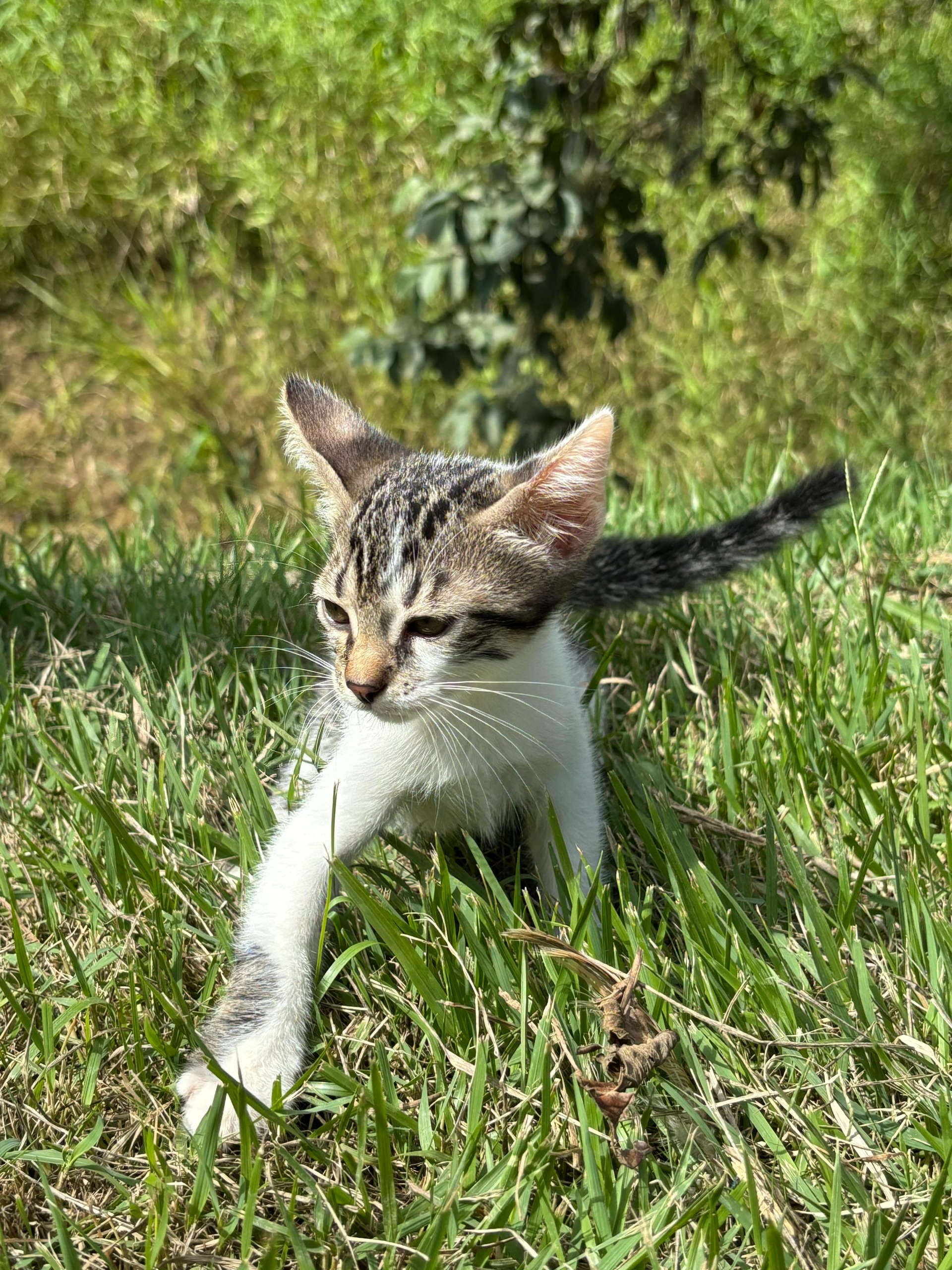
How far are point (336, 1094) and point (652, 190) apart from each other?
5.85 meters

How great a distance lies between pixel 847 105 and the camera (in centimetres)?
625

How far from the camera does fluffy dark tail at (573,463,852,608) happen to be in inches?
98.2

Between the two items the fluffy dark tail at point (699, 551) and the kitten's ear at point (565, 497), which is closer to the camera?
the kitten's ear at point (565, 497)

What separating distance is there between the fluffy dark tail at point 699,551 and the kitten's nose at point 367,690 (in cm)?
79

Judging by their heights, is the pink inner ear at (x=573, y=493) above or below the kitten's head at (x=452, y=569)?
above

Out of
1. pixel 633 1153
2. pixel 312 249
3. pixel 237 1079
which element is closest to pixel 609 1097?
pixel 633 1153

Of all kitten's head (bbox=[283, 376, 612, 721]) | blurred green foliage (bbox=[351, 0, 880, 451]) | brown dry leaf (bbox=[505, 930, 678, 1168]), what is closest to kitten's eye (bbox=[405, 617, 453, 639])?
kitten's head (bbox=[283, 376, 612, 721])

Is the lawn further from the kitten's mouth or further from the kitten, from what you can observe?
the kitten's mouth

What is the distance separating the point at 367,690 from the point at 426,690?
0.10 meters

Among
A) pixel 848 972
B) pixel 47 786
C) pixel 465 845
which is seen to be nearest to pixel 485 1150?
pixel 848 972

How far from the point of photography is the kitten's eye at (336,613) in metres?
2.00

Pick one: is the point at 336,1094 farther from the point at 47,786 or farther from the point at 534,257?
the point at 534,257

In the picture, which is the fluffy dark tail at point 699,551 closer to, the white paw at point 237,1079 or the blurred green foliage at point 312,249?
the white paw at point 237,1079

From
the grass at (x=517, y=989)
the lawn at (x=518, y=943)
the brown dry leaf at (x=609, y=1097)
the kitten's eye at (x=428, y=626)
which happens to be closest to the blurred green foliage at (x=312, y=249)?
the lawn at (x=518, y=943)
